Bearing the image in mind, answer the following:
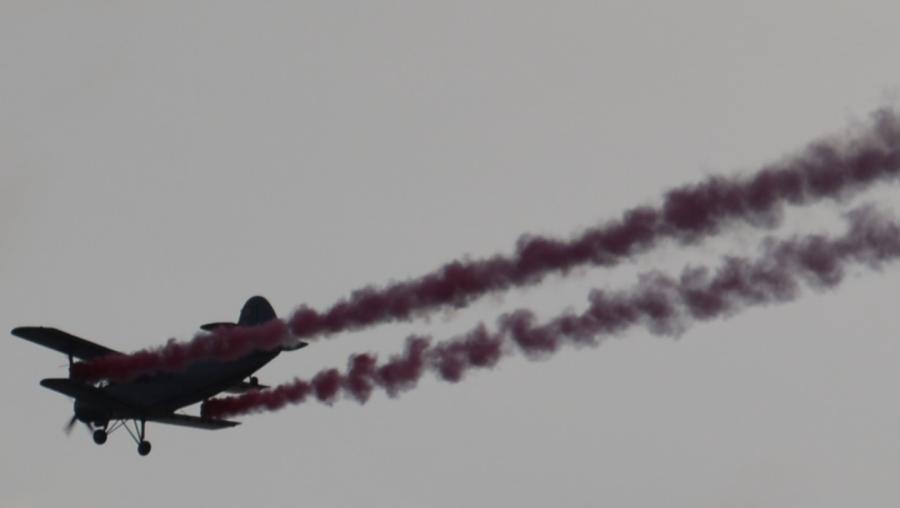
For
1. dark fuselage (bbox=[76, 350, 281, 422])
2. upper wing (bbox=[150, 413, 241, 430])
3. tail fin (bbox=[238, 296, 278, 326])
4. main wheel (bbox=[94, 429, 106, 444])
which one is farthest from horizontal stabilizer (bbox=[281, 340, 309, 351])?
main wheel (bbox=[94, 429, 106, 444])

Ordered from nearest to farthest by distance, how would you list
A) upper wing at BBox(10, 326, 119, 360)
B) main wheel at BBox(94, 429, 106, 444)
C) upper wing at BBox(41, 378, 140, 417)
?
upper wing at BBox(10, 326, 119, 360) → upper wing at BBox(41, 378, 140, 417) → main wheel at BBox(94, 429, 106, 444)

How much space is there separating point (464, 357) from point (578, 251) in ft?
21.7

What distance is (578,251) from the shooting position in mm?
40812

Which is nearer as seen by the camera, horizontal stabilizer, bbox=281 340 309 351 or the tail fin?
horizontal stabilizer, bbox=281 340 309 351

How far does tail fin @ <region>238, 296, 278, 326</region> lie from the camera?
175 feet

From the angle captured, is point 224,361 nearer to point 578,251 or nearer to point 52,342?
point 52,342

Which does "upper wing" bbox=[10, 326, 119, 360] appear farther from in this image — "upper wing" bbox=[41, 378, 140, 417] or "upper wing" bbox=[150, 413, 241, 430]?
"upper wing" bbox=[150, 413, 241, 430]

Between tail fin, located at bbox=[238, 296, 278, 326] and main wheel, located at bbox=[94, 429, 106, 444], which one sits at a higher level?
tail fin, located at bbox=[238, 296, 278, 326]

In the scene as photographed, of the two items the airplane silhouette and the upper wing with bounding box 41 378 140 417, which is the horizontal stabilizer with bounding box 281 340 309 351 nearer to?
the airplane silhouette

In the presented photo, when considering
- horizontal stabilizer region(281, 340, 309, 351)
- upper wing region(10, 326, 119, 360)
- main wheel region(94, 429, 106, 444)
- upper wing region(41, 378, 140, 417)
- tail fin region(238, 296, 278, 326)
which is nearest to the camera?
horizontal stabilizer region(281, 340, 309, 351)

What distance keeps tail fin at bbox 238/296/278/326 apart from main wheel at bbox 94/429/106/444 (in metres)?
5.34

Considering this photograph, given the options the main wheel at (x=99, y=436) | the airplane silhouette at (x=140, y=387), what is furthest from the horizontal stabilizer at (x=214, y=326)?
the main wheel at (x=99, y=436)

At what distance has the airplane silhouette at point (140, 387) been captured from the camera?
165 ft

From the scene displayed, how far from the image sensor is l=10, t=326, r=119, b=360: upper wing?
51.8 metres
